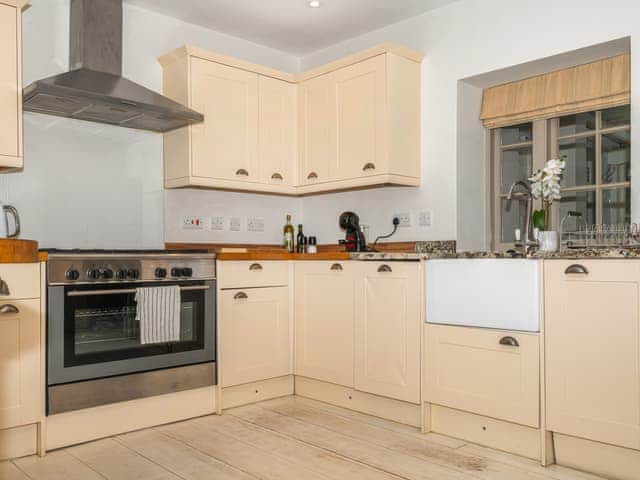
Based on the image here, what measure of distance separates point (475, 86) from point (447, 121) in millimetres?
311

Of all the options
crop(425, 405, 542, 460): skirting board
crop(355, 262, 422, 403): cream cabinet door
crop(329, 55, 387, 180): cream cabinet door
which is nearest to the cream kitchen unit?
crop(329, 55, 387, 180): cream cabinet door

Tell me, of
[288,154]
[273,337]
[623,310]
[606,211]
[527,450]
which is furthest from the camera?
[288,154]

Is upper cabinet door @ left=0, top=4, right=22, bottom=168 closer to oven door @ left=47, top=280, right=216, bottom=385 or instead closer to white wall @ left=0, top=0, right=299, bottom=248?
white wall @ left=0, top=0, right=299, bottom=248

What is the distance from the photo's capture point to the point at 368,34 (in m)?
4.16

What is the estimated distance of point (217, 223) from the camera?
407 cm

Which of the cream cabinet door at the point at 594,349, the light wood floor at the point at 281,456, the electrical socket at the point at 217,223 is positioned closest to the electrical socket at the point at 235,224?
the electrical socket at the point at 217,223

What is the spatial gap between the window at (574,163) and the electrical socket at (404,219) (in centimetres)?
55

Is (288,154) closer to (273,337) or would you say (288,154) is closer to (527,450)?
(273,337)

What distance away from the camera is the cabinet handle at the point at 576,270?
238cm

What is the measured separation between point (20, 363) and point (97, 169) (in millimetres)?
1326

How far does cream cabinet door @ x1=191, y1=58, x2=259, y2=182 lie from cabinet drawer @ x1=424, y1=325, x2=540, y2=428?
1703 mm

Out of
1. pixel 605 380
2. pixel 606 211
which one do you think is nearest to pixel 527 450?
pixel 605 380

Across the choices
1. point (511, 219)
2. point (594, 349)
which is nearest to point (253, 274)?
point (511, 219)

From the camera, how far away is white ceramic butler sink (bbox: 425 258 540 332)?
8.39ft
